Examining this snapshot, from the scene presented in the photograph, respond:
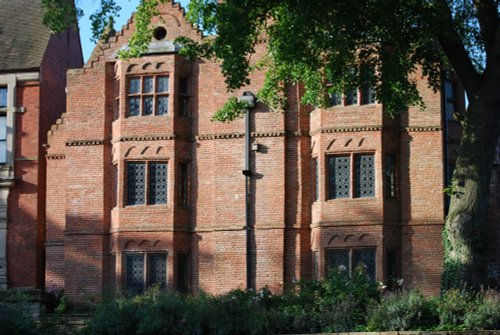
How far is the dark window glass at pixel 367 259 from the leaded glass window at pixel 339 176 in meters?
1.70

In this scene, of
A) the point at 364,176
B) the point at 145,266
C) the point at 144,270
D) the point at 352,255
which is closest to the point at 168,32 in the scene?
the point at 145,266

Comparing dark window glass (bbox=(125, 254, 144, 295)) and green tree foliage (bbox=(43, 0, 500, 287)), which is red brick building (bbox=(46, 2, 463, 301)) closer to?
dark window glass (bbox=(125, 254, 144, 295))

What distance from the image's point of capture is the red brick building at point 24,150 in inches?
1323

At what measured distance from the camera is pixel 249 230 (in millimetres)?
31141

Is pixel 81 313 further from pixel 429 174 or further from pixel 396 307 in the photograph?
pixel 396 307

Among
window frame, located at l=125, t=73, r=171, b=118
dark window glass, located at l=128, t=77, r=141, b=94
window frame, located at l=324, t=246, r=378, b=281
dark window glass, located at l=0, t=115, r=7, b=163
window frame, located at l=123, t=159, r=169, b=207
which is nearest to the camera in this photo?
window frame, located at l=324, t=246, r=378, b=281

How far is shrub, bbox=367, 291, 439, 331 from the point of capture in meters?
20.4

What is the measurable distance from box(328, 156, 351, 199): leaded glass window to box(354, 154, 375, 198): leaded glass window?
0.23 meters

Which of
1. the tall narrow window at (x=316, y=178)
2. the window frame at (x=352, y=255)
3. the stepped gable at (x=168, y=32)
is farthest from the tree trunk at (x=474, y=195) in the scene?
the stepped gable at (x=168, y=32)

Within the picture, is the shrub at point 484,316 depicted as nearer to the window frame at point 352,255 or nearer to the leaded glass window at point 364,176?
the window frame at point 352,255

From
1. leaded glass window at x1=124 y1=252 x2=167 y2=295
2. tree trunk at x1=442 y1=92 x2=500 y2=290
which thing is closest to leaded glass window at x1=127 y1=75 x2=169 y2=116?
leaded glass window at x1=124 y1=252 x2=167 y2=295

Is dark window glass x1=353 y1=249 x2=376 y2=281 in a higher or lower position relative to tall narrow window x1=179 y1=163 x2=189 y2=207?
lower

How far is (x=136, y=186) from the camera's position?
32.0m

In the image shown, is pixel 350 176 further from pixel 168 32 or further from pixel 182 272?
pixel 168 32
